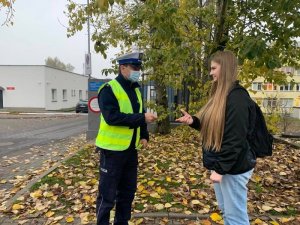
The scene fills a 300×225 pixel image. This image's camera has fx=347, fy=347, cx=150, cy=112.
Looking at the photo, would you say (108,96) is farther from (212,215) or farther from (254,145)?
(212,215)

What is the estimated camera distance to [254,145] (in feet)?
9.78

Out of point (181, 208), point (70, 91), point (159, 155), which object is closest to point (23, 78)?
point (70, 91)

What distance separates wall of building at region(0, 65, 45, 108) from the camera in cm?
4238

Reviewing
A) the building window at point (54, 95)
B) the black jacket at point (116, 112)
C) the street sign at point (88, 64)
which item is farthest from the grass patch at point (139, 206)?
the building window at point (54, 95)

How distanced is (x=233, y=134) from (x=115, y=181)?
153cm

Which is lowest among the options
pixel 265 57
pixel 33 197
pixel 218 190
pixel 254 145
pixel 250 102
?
pixel 33 197

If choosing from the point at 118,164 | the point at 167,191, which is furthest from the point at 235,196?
the point at 167,191

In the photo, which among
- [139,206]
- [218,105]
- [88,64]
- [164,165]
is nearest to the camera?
[218,105]

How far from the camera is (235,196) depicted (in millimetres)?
3002

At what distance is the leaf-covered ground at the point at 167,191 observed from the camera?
15.3 ft

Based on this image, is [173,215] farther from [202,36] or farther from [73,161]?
[202,36]

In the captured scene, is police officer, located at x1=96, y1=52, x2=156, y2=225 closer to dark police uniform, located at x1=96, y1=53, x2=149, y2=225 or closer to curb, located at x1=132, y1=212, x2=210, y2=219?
dark police uniform, located at x1=96, y1=53, x2=149, y2=225

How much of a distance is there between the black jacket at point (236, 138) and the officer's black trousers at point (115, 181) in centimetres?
120

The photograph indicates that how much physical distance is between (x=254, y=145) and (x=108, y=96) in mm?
1563
